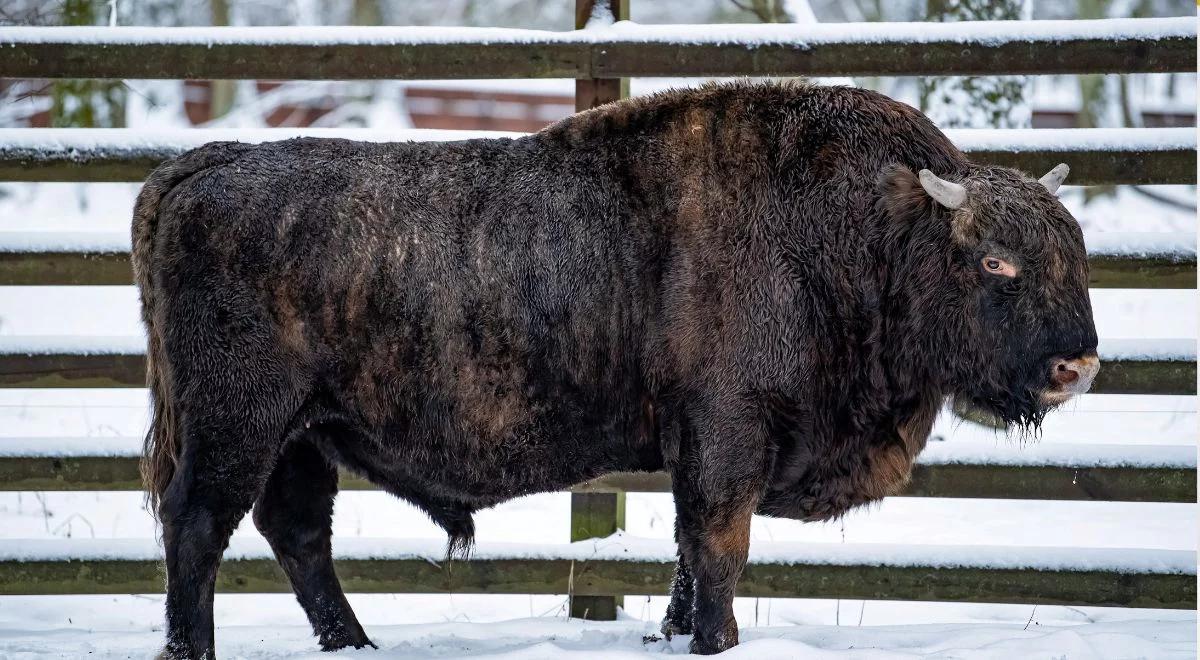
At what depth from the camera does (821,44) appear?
4.47m

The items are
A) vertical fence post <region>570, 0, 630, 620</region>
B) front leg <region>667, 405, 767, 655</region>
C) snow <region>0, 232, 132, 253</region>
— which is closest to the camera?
front leg <region>667, 405, 767, 655</region>

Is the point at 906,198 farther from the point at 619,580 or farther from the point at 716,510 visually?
the point at 619,580

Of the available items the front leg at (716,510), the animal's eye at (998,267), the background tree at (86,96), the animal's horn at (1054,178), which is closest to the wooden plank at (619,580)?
the front leg at (716,510)

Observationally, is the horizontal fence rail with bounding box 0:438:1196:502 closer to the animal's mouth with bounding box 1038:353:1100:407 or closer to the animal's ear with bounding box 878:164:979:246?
the animal's mouth with bounding box 1038:353:1100:407

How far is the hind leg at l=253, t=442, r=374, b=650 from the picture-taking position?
3.98 m

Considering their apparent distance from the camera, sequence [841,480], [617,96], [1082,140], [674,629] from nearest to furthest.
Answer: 1. [841,480]
2. [674,629]
3. [1082,140]
4. [617,96]

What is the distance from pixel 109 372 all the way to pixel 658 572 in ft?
8.01

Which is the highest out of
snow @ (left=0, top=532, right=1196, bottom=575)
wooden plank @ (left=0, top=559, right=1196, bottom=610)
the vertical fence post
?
the vertical fence post

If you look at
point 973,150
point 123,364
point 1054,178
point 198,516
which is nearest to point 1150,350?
point 973,150

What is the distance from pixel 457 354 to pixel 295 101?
11383mm

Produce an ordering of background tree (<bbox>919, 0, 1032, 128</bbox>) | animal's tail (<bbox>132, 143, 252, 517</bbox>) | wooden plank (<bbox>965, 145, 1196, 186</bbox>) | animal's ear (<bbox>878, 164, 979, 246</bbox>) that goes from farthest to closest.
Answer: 1. background tree (<bbox>919, 0, 1032, 128</bbox>)
2. wooden plank (<bbox>965, 145, 1196, 186</bbox>)
3. animal's tail (<bbox>132, 143, 252, 517</bbox>)
4. animal's ear (<bbox>878, 164, 979, 246</bbox>)

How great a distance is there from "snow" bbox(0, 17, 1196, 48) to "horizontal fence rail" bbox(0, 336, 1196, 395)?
1254 millimetres

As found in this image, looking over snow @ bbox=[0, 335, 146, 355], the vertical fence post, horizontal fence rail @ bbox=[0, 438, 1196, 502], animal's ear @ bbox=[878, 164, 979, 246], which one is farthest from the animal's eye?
snow @ bbox=[0, 335, 146, 355]

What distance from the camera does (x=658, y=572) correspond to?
15.0 feet
